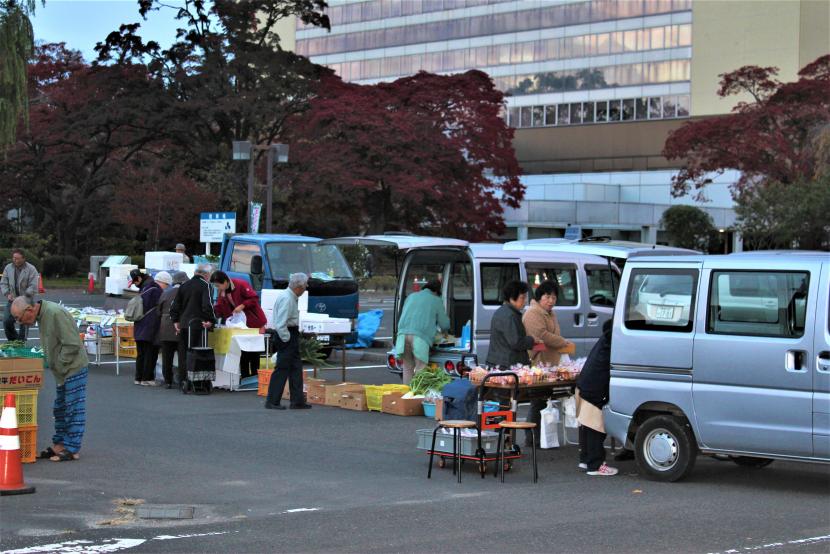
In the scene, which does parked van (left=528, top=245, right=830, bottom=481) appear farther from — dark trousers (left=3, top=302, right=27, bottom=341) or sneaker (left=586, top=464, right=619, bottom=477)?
dark trousers (left=3, top=302, right=27, bottom=341)

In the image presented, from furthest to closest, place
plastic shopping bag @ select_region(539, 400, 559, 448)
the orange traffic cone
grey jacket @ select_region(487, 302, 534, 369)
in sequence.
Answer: plastic shopping bag @ select_region(539, 400, 559, 448)
grey jacket @ select_region(487, 302, 534, 369)
the orange traffic cone

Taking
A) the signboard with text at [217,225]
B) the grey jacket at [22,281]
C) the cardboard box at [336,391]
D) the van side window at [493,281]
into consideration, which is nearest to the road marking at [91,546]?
the cardboard box at [336,391]

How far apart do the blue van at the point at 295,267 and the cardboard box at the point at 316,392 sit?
5.74 m

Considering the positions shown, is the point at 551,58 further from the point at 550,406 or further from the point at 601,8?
the point at 550,406

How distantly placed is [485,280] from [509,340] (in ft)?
10.3

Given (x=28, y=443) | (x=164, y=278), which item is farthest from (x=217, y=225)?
(x=28, y=443)

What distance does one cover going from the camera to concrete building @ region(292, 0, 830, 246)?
66688mm

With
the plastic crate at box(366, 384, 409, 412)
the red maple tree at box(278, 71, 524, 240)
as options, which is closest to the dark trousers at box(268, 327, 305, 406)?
the plastic crate at box(366, 384, 409, 412)

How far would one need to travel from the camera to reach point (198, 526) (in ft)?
27.7

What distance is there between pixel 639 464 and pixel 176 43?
140 ft

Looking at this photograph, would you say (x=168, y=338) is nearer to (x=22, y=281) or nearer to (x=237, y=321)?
(x=237, y=321)

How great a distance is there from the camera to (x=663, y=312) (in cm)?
1035

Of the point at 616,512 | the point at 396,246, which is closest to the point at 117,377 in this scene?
the point at 396,246

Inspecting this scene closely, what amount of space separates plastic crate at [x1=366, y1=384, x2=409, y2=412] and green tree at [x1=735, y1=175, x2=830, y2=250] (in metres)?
31.5
